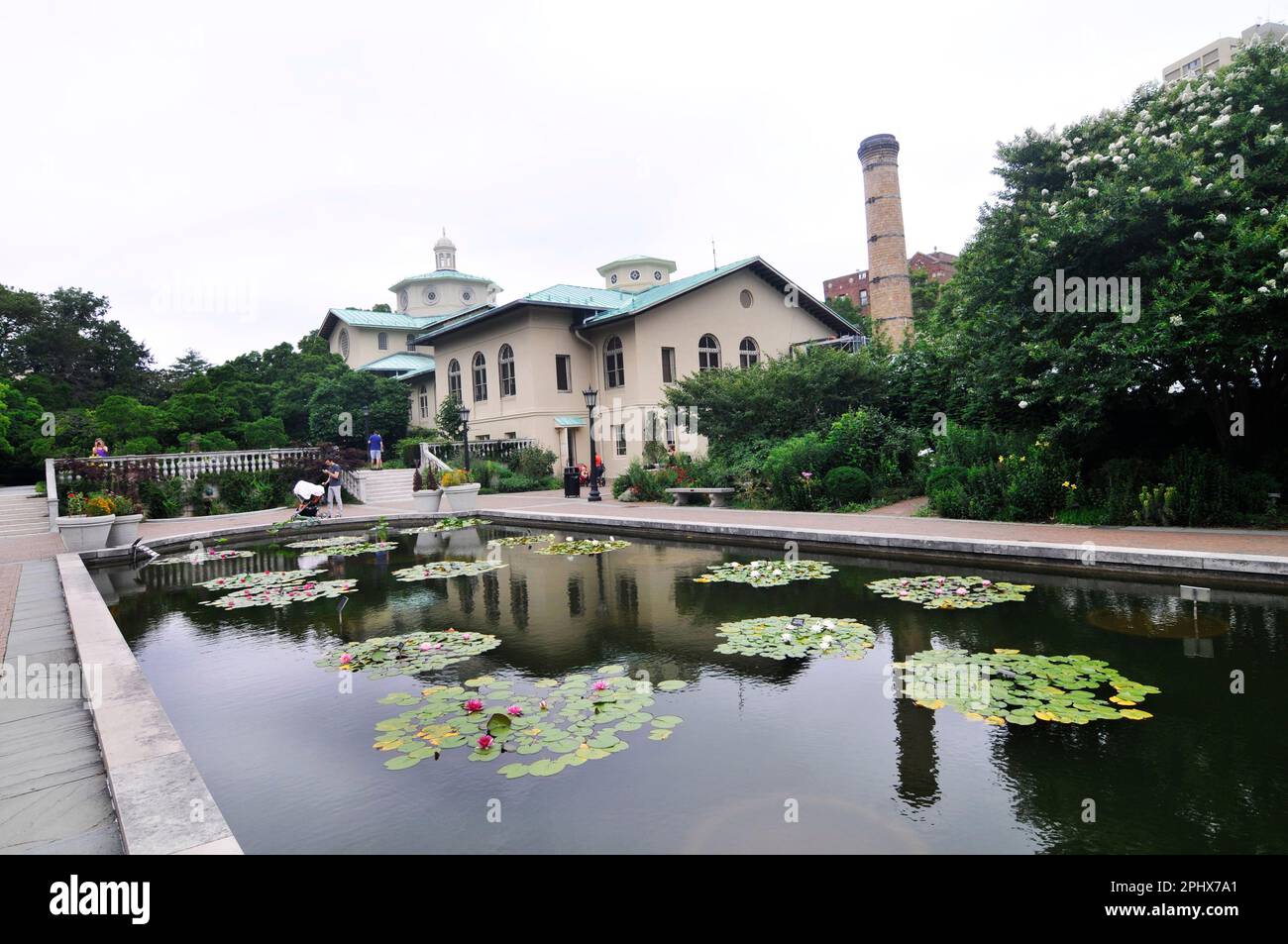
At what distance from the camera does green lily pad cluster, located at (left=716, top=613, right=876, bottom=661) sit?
611 centimetres

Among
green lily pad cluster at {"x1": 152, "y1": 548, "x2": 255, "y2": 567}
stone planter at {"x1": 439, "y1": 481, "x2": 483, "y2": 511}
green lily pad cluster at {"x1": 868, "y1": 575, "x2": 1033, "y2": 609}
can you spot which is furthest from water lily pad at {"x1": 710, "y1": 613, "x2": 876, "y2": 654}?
stone planter at {"x1": 439, "y1": 481, "x2": 483, "y2": 511}

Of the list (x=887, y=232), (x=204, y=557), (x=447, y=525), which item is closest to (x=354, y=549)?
(x=204, y=557)

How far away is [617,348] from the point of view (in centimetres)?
2770

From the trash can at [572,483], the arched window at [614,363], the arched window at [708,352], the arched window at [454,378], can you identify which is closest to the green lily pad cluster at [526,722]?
the trash can at [572,483]

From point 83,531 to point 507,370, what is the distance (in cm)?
1734

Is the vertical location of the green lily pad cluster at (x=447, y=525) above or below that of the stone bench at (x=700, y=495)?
below

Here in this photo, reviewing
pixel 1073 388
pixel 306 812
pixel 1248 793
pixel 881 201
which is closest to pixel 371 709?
pixel 306 812

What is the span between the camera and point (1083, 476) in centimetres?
1230

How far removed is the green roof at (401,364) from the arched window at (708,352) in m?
17.0

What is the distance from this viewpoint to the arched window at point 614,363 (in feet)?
90.2

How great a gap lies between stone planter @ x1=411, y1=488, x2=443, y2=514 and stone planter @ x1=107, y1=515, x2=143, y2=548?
6749mm

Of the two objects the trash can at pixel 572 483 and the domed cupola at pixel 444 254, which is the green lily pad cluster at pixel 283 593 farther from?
the domed cupola at pixel 444 254
